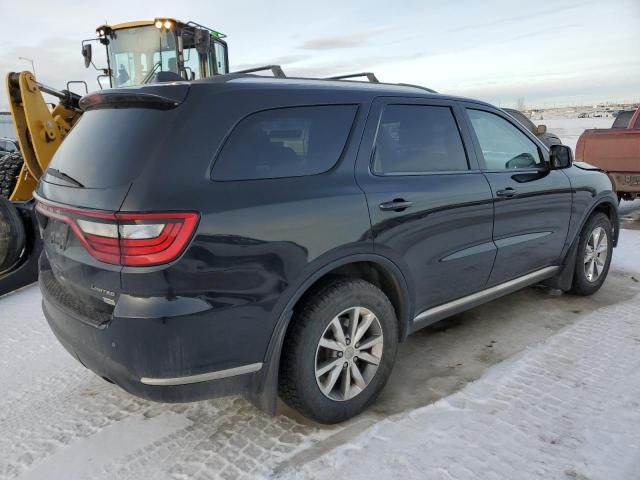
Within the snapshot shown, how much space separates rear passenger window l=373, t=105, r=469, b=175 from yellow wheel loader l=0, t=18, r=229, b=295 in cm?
121

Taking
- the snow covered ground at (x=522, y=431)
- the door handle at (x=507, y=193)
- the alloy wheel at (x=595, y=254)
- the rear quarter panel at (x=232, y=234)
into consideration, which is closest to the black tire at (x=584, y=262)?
the alloy wheel at (x=595, y=254)

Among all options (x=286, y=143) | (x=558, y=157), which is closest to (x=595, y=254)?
(x=558, y=157)

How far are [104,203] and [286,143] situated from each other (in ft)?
2.94

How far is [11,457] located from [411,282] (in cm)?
227

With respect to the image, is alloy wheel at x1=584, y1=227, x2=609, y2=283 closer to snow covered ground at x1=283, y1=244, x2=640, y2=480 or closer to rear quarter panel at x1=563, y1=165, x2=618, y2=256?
rear quarter panel at x1=563, y1=165, x2=618, y2=256

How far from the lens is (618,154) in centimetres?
854

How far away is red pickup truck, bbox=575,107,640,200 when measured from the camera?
8.37 metres

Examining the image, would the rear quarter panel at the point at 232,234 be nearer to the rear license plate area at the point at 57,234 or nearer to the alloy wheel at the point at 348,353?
the alloy wheel at the point at 348,353

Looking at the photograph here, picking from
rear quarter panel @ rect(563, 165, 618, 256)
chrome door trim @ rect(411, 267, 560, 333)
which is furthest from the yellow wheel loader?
rear quarter panel @ rect(563, 165, 618, 256)

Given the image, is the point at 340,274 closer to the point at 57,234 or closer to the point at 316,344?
the point at 316,344

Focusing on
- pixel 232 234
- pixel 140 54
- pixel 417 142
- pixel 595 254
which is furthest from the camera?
pixel 140 54

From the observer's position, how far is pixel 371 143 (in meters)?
2.92

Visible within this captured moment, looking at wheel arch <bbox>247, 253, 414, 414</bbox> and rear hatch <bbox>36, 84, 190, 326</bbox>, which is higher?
rear hatch <bbox>36, 84, 190, 326</bbox>

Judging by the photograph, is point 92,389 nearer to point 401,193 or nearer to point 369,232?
point 369,232
